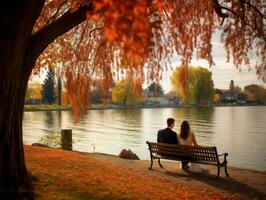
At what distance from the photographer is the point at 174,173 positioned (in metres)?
12.0

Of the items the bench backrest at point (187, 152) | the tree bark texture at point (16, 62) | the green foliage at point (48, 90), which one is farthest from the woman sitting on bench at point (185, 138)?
the green foliage at point (48, 90)

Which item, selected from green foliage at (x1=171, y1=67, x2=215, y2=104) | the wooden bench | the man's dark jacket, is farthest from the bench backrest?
green foliage at (x1=171, y1=67, x2=215, y2=104)

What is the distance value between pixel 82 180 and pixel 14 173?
1.88 metres

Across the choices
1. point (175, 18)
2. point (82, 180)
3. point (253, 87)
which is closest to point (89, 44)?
point (175, 18)

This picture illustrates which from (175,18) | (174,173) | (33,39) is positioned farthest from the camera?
(174,173)

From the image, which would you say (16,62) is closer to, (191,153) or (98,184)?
(98,184)

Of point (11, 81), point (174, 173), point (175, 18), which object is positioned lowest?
point (174, 173)

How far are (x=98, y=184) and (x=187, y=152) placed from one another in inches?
118

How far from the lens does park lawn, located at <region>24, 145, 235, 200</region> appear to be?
8586 millimetres

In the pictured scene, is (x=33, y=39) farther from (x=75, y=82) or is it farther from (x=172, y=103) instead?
(x=172, y=103)

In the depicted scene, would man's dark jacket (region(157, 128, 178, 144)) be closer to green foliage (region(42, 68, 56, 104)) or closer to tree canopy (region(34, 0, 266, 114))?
tree canopy (region(34, 0, 266, 114))

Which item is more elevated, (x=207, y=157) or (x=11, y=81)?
(x=11, y=81)

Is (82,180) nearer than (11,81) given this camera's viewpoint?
No

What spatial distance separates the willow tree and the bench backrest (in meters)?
1.93
